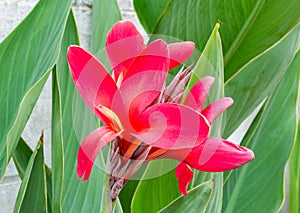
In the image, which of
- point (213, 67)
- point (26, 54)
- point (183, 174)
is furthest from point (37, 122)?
point (183, 174)

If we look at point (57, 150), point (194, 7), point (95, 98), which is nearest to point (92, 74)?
point (95, 98)

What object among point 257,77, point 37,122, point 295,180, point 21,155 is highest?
point 257,77

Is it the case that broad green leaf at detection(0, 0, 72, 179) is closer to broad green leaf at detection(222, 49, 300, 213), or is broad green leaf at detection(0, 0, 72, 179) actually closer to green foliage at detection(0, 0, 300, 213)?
green foliage at detection(0, 0, 300, 213)

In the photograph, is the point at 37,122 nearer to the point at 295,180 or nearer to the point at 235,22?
the point at 235,22

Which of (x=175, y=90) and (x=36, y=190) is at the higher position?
(x=175, y=90)

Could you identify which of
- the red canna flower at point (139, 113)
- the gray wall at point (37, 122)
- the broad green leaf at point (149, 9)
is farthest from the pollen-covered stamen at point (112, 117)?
the gray wall at point (37, 122)

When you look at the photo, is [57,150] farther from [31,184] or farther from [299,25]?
[299,25]
